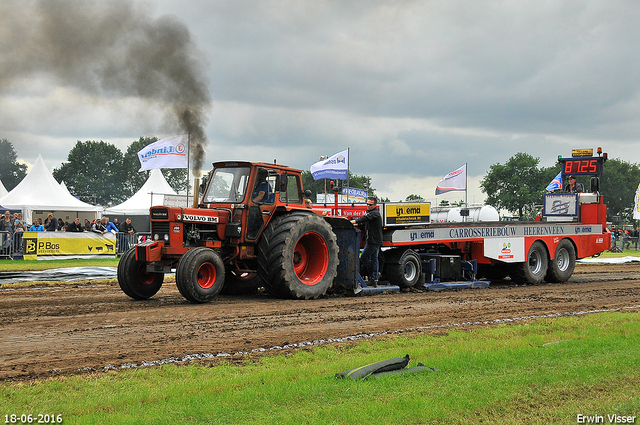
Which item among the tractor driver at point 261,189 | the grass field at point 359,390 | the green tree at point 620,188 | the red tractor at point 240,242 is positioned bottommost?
the grass field at point 359,390

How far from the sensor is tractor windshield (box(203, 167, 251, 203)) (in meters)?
11.5

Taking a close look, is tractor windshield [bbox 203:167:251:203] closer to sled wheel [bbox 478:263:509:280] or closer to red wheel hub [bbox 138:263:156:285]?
red wheel hub [bbox 138:263:156:285]

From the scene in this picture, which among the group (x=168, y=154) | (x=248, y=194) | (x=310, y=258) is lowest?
(x=310, y=258)

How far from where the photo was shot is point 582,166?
723 inches

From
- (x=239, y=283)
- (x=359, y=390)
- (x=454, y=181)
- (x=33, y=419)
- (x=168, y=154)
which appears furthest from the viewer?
(x=454, y=181)

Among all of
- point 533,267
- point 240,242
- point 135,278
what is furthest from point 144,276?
point 533,267

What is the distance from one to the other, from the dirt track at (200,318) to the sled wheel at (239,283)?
0.42 metres

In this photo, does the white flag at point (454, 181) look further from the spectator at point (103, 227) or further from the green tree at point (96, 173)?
the green tree at point (96, 173)

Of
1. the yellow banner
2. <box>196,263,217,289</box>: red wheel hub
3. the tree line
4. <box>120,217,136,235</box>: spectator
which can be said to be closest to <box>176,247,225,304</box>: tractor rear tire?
<box>196,263,217,289</box>: red wheel hub

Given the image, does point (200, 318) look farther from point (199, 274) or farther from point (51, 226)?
point (51, 226)

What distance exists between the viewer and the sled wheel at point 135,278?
10.9 metres

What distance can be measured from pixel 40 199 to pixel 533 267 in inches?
1093

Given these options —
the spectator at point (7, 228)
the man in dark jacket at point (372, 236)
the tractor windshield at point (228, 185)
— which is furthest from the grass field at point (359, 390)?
the spectator at point (7, 228)

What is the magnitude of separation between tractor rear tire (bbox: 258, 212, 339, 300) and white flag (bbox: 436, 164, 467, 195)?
2483 cm
